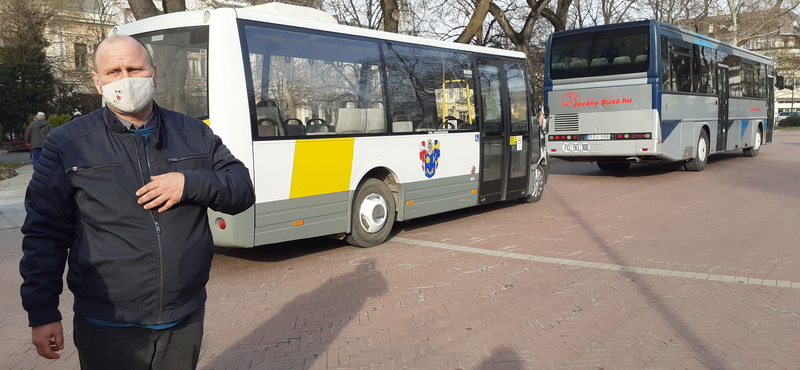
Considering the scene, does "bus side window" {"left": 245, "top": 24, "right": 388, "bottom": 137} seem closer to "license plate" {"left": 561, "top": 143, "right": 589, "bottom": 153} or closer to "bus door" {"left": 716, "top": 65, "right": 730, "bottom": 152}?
"license plate" {"left": 561, "top": 143, "right": 589, "bottom": 153}

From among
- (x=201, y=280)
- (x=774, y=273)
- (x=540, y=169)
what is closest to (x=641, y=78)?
(x=540, y=169)

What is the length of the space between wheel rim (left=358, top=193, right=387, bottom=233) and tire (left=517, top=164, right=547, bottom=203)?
14.0 feet

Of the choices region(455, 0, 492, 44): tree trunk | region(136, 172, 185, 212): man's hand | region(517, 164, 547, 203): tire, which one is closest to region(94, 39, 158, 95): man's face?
region(136, 172, 185, 212): man's hand

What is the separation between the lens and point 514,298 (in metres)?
5.79

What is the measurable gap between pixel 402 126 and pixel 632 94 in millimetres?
7939

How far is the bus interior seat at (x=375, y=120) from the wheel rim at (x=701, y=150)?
37.6 ft

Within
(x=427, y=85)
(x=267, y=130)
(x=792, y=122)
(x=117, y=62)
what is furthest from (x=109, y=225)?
(x=792, y=122)

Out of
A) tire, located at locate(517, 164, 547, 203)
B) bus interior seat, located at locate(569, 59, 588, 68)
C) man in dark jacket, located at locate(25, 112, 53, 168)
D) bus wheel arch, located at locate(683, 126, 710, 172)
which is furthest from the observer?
bus wheel arch, located at locate(683, 126, 710, 172)

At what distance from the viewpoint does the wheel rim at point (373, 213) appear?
8047mm

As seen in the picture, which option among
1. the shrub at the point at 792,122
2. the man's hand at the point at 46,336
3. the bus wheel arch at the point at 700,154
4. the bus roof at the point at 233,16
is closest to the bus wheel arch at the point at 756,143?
the bus wheel arch at the point at 700,154

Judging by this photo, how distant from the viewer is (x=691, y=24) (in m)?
38.4

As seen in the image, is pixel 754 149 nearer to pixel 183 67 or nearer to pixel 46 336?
pixel 183 67

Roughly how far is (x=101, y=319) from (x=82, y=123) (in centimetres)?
70

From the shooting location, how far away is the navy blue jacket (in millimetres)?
2256
